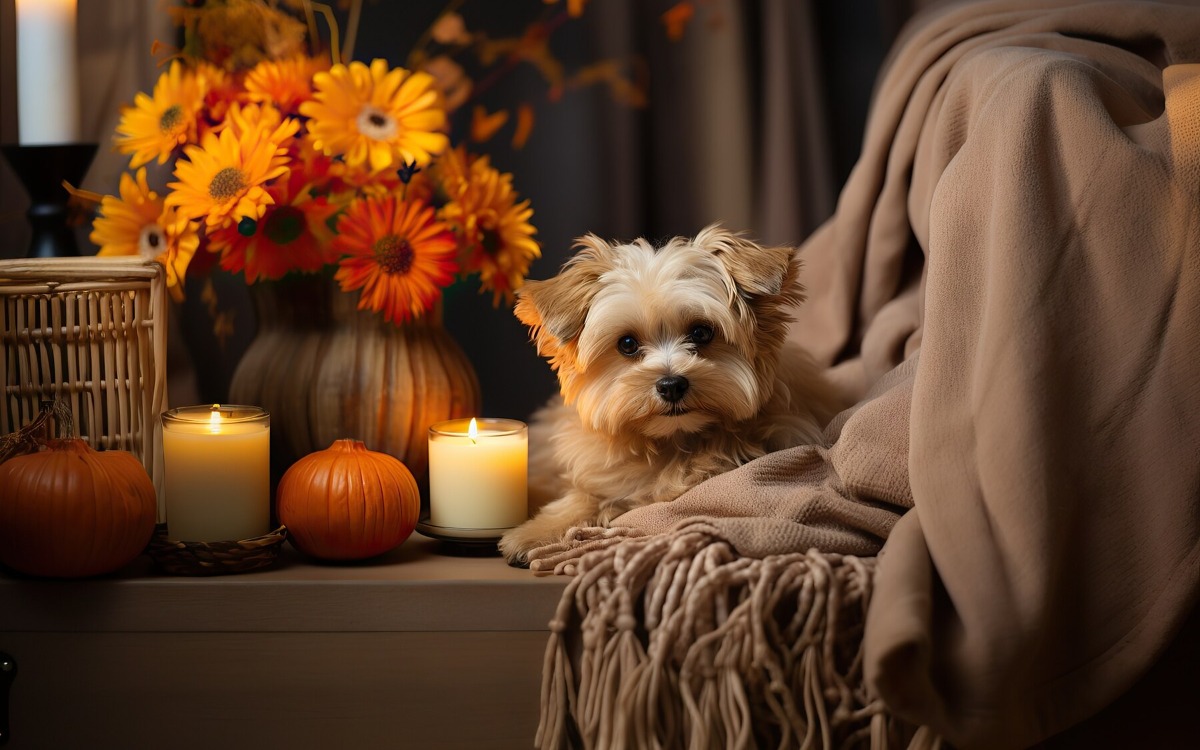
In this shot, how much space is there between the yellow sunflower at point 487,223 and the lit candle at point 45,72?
0.55 metres

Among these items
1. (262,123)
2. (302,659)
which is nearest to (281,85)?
(262,123)

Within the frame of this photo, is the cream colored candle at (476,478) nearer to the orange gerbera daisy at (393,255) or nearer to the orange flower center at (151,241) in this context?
the orange gerbera daisy at (393,255)

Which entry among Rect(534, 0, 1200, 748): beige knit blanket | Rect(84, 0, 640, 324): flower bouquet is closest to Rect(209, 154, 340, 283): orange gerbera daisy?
Rect(84, 0, 640, 324): flower bouquet

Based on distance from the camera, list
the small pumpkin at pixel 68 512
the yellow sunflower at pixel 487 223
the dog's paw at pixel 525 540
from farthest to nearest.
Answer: the yellow sunflower at pixel 487 223, the dog's paw at pixel 525 540, the small pumpkin at pixel 68 512

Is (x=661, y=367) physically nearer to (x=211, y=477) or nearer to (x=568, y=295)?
(x=568, y=295)

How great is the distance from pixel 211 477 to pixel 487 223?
507mm

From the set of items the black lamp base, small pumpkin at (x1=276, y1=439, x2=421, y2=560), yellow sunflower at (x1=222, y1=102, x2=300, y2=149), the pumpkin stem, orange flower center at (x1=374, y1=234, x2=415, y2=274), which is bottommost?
small pumpkin at (x1=276, y1=439, x2=421, y2=560)

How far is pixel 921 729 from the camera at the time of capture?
1.05m

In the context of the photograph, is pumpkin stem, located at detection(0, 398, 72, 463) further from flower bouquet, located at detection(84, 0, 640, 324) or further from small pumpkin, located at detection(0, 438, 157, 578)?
flower bouquet, located at detection(84, 0, 640, 324)

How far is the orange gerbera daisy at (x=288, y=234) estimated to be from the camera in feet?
4.58

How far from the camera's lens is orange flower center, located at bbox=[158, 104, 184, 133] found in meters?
1.46

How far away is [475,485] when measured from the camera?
4.45 ft

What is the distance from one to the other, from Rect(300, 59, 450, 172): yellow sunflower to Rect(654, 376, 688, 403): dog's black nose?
459mm

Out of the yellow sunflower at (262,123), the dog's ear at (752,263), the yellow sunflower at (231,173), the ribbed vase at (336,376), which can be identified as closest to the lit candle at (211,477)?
the ribbed vase at (336,376)
